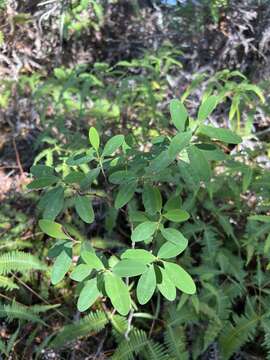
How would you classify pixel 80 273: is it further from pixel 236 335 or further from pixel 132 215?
pixel 236 335

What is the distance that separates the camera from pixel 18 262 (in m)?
2.46

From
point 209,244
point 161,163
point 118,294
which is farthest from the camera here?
point 209,244

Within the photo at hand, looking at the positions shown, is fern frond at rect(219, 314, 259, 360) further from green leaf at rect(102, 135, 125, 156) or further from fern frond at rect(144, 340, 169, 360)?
green leaf at rect(102, 135, 125, 156)

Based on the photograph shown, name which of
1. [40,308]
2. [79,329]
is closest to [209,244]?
[79,329]

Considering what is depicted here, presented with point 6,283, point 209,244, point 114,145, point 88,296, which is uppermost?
point 114,145

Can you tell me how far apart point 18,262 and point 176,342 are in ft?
3.07

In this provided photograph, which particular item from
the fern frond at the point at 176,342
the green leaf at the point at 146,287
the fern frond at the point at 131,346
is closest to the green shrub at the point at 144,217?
the green leaf at the point at 146,287

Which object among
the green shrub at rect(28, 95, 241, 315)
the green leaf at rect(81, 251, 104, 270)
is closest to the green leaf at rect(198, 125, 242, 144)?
the green shrub at rect(28, 95, 241, 315)

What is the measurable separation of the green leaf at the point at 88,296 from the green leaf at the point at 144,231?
7.9 inches

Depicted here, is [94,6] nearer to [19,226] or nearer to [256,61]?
[256,61]

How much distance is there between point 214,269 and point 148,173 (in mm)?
1109

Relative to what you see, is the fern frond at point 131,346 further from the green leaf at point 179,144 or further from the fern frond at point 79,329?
the green leaf at point 179,144

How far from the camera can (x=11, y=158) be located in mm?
3375

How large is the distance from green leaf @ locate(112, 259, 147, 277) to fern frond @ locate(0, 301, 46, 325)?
1165mm
